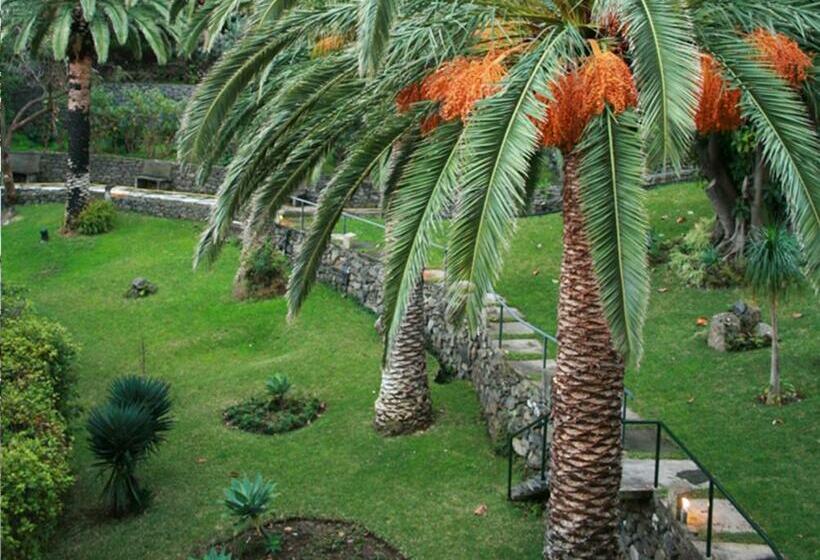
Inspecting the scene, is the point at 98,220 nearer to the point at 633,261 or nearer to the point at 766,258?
the point at 766,258

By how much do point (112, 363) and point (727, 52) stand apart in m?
12.7

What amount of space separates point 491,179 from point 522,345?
7.67 metres

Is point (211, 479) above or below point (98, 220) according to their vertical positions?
below

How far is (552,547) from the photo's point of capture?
30.4 feet

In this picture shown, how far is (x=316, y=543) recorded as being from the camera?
36.0 ft

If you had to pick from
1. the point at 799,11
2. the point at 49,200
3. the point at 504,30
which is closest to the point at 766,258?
the point at 799,11

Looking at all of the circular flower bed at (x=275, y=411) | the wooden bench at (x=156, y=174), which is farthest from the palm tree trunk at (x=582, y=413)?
the wooden bench at (x=156, y=174)

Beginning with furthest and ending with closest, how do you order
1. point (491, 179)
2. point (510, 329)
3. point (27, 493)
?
point (510, 329), point (27, 493), point (491, 179)

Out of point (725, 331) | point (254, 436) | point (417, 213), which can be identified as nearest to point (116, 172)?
point (254, 436)

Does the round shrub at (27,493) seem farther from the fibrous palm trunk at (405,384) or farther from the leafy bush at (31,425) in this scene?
the fibrous palm trunk at (405,384)

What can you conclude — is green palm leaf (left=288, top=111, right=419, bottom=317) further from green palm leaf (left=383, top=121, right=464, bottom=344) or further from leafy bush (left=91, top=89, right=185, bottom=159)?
leafy bush (left=91, top=89, right=185, bottom=159)

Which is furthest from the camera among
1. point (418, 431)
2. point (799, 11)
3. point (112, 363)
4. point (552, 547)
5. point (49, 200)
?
point (49, 200)

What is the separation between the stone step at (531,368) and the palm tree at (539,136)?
3925 millimetres

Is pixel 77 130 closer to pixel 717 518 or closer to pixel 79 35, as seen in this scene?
pixel 79 35
